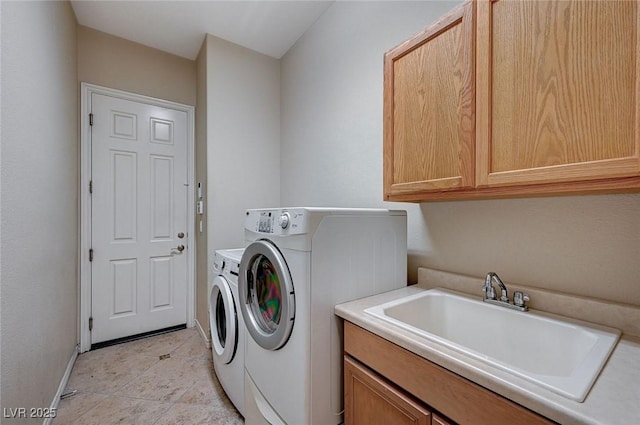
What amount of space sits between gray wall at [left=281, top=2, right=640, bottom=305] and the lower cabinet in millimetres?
649

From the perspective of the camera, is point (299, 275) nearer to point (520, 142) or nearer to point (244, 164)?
point (520, 142)

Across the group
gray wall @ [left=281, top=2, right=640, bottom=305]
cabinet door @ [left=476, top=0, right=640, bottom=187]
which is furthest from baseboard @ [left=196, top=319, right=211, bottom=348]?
cabinet door @ [left=476, top=0, right=640, bottom=187]

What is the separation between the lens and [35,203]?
4.46 feet

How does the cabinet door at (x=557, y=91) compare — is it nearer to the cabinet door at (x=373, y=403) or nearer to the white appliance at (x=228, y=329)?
the cabinet door at (x=373, y=403)

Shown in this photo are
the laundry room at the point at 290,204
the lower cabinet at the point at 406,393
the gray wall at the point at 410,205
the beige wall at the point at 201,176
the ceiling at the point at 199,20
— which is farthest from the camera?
the beige wall at the point at 201,176

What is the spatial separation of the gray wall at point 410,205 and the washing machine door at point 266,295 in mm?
799

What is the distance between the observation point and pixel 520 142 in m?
0.87

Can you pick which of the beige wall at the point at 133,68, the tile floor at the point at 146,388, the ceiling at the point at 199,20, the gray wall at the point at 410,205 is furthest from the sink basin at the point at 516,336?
the beige wall at the point at 133,68

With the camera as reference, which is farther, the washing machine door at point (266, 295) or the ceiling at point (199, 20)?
the ceiling at point (199, 20)

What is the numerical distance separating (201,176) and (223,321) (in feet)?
4.69

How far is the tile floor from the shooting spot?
5.33 feet

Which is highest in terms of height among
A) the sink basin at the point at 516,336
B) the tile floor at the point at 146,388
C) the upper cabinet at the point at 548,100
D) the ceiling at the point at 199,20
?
the ceiling at the point at 199,20

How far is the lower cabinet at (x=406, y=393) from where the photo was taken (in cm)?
65

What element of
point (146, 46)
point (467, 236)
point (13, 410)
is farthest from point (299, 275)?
point (146, 46)
